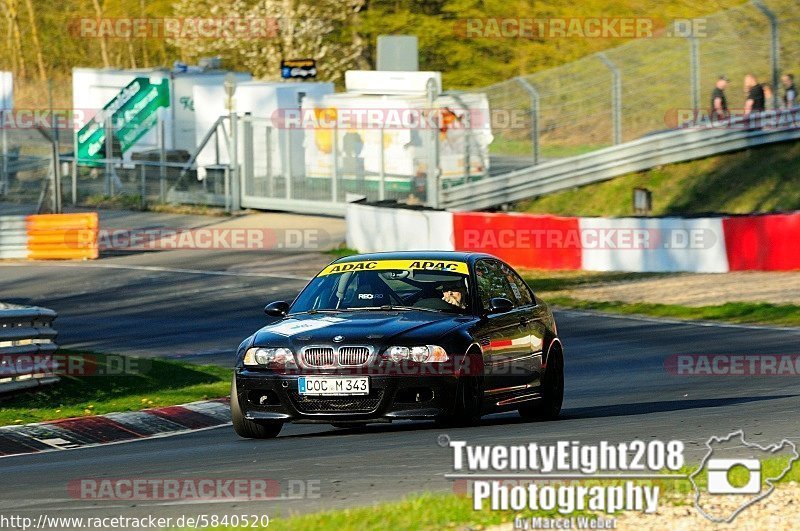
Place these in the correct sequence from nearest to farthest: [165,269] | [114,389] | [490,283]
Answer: [490,283]
[114,389]
[165,269]

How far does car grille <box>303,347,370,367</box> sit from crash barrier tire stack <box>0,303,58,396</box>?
418cm

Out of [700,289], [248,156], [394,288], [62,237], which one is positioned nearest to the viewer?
[394,288]

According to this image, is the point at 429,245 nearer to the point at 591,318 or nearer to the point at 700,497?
the point at 591,318

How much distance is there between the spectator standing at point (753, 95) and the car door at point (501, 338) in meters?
21.2

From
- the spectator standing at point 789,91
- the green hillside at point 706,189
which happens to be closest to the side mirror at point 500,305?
the spectator standing at point 789,91

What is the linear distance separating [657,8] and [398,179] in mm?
19124

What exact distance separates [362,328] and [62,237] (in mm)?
21988

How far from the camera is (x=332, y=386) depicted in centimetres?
1077

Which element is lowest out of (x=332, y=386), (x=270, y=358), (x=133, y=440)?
(x=133, y=440)

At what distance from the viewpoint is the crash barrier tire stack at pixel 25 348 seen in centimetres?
1400

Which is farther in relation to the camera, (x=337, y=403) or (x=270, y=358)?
(x=270, y=358)

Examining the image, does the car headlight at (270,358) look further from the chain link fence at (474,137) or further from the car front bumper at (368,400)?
the chain link fence at (474,137)

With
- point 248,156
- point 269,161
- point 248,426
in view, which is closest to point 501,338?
point 248,426

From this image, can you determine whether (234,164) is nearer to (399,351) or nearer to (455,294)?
(455,294)
